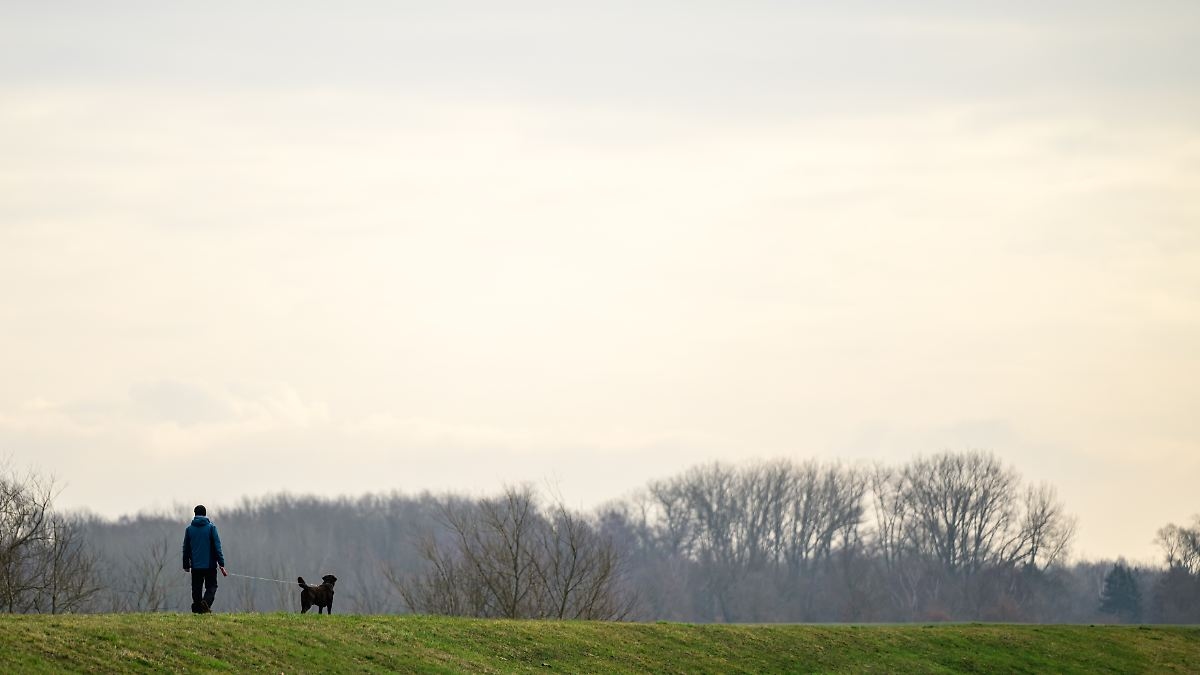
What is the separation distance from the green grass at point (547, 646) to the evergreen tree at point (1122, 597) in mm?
53021

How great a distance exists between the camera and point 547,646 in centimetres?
3122

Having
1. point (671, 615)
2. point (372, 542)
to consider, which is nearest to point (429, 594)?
point (671, 615)

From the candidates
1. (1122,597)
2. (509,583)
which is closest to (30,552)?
(509,583)

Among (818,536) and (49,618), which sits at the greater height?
(818,536)

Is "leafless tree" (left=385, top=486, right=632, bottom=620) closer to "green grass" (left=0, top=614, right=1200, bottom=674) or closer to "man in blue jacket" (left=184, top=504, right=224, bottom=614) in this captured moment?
"green grass" (left=0, top=614, right=1200, bottom=674)

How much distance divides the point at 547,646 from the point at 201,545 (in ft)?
29.5

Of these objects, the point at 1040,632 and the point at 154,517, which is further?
the point at 154,517

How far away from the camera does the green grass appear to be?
22578mm

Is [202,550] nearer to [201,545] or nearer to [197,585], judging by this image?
[201,545]

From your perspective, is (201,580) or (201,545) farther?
(201,580)

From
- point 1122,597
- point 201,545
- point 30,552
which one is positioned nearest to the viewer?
point 201,545

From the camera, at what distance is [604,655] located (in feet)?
104

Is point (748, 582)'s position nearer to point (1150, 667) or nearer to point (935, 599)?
point (935, 599)

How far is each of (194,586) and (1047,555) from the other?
101 metres
